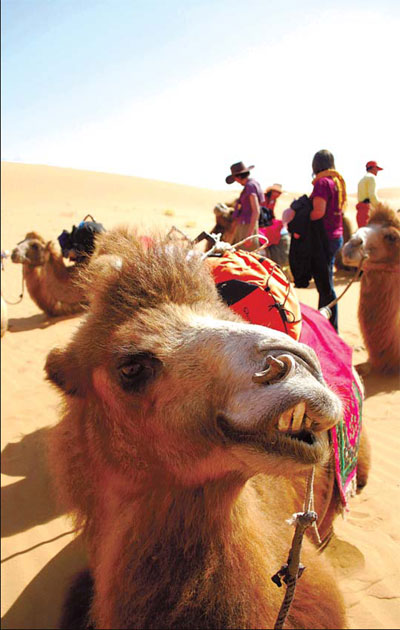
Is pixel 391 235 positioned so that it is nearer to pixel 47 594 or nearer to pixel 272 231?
pixel 47 594

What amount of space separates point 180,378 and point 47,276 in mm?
9460

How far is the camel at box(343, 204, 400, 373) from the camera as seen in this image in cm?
428

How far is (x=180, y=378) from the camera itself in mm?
1580

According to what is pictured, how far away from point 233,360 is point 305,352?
0.69 feet

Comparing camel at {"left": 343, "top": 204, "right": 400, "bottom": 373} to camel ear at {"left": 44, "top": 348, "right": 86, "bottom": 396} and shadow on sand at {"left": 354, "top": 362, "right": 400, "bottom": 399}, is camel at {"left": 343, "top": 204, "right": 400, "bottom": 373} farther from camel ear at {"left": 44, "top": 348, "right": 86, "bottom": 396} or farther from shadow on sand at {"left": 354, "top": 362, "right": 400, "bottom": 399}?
camel ear at {"left": 44, "top": 348, "right": 86, "bottom": 396}

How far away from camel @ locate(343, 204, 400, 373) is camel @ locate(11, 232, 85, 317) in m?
6.68

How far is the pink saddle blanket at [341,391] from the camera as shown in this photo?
2324 mm

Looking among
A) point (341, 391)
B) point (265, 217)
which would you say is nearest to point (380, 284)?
point (341, 391)

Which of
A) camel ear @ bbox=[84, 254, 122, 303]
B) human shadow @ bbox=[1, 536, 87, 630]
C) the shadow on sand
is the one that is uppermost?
camel ear @ bbox=[84, 254, 122, 303]

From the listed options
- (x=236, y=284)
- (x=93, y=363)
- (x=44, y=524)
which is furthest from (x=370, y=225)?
(x=44, y=524)

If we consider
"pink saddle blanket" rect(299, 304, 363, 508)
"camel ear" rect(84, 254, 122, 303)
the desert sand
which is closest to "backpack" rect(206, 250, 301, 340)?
"pink saddle blanket" rect(299, 304, 363, 508)

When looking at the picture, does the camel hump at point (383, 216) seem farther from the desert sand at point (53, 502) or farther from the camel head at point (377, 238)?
the desert sand at point (53, 502)

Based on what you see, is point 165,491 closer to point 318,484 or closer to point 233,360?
point 233,360

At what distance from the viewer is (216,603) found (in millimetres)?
1728
